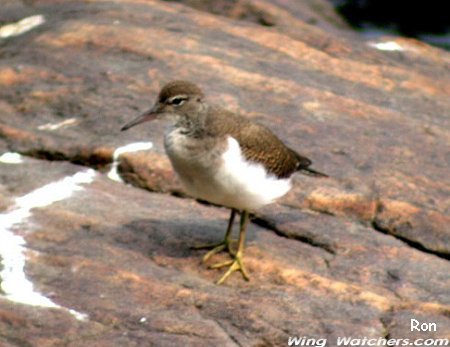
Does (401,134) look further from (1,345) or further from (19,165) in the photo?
(1,345)

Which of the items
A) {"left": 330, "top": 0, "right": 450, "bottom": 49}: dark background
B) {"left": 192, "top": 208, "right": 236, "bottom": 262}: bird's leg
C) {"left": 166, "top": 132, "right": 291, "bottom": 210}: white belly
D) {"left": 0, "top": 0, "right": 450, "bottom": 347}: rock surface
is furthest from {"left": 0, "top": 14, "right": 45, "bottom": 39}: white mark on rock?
{"left": 330, "top": 0, "right": 450, "bottom": 49}: dark background

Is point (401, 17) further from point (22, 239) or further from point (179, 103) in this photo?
point (22, 239)

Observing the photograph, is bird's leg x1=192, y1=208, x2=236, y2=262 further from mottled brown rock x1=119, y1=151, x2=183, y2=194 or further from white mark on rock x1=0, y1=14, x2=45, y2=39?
white mark on rock x1=0, y1=14, x2=45, y2=39

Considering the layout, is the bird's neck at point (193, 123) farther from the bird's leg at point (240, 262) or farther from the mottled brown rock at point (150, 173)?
the mottled brown rock at point (150, 173)

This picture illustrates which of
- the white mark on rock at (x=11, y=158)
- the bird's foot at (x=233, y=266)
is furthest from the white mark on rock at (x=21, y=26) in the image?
the bird's foot at (x=233, y=266)

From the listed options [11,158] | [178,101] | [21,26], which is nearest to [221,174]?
[178,101]

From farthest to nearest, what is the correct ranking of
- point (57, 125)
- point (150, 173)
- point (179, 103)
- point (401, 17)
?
point (401, 17) → point (57, 125) → point (150, 173) → point (179, 103)
